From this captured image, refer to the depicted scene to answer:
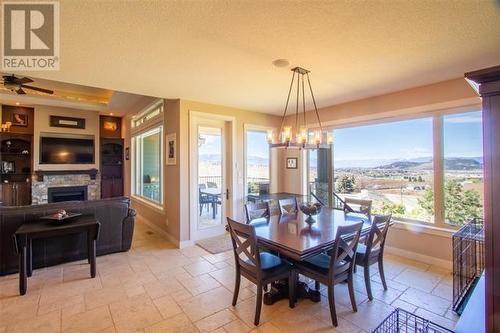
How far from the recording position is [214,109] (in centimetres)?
463

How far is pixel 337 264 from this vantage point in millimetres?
2195

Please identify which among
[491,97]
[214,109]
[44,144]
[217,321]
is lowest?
[217,321]

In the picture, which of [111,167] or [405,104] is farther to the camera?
[111,167]

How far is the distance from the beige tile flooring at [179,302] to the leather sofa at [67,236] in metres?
0.16

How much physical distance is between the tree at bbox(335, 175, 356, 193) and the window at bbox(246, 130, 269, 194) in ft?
5.28

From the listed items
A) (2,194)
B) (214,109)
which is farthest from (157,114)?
(2,194)

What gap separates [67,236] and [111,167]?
5152mm

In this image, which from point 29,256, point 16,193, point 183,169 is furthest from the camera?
point 16,193

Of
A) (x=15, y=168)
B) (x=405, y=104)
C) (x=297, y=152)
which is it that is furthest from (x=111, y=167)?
(x=405, y=104)

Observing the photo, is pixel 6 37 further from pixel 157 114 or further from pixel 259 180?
pixel 259 180

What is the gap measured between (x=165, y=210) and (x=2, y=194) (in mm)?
5203

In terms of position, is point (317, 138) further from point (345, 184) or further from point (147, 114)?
point (147, 114)

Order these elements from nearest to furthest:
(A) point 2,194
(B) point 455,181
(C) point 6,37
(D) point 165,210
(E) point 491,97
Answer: (E) point 491,97 → (C) point 6,37 → (B) point 455,181 → (D) point 165,210 → (A) point 2,194

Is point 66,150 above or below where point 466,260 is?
above
